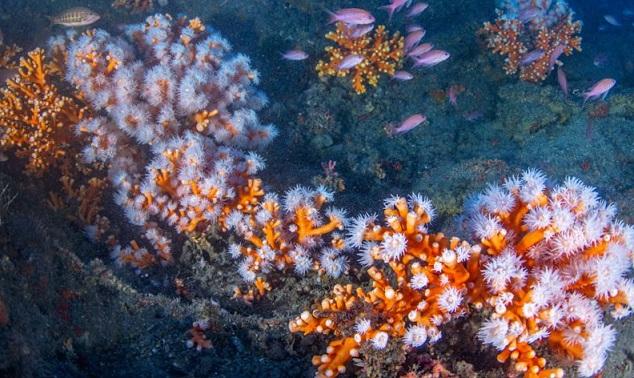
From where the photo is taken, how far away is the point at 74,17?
240 inches

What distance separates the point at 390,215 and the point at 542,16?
8.51 m

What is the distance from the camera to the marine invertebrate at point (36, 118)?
4.71 metres

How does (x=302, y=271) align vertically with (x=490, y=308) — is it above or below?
below

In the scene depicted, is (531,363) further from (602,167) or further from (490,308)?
(602,167)

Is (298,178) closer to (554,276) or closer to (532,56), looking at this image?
(554,276)

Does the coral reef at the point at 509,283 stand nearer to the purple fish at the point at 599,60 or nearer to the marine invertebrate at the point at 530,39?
the marine invertebrate at the point at 530,39

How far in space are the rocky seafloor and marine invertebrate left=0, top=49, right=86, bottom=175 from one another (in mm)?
312

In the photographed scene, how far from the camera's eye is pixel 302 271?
4113 mm

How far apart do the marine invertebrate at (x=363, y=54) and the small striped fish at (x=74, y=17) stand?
3.65m

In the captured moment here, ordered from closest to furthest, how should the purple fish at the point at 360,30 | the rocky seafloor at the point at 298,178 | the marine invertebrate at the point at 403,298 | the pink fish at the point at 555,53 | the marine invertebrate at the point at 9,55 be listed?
the marine invertebrate at the point at 403,298 → the rocky seafloor at the point at 298,178 → the marine invertebrate at the point at 9,55 → the purple fish at the point at 360,30 → the pink fish at the point at 555,53

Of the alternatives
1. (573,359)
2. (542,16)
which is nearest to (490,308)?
(573,359)

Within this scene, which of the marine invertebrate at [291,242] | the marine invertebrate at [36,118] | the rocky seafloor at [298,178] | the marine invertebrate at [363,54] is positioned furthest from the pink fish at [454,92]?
the marine invertebrate at [36,118]

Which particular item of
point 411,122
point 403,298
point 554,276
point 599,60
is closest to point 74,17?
point 411,122

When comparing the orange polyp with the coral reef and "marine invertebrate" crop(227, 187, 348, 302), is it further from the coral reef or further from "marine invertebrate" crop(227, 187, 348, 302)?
"marine invertebrate" crop(227, 187, 348, 302)
